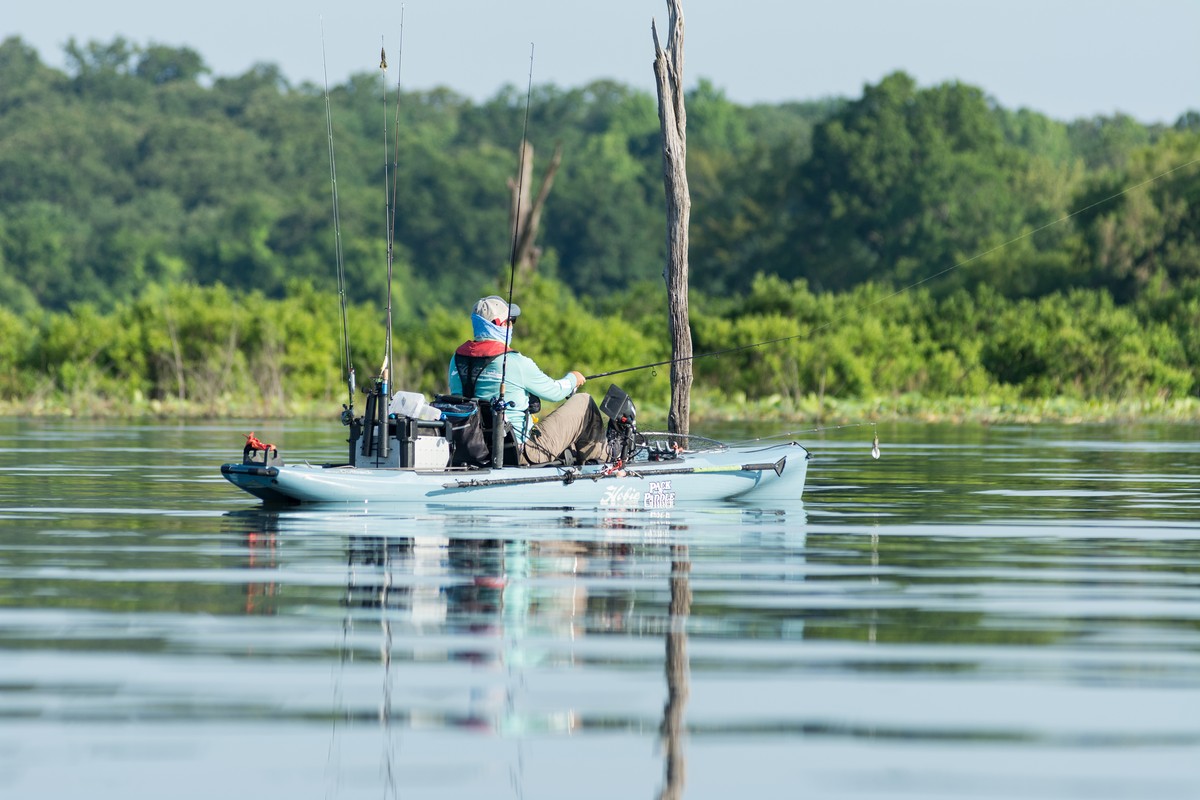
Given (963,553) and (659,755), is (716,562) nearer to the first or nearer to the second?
(963,553)

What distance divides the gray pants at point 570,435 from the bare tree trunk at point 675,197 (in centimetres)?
554

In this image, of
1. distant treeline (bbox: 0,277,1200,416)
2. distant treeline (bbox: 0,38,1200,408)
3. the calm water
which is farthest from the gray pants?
distant treeline (bbox: 0,277,1200,416)

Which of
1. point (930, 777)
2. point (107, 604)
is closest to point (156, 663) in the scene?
point (107, 604)

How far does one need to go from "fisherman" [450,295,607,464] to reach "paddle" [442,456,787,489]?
325 mm

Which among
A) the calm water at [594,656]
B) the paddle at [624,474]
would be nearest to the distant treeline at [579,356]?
the paddle at [624,474]

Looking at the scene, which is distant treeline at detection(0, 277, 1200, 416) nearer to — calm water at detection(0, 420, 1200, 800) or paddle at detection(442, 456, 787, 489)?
paddle at detection(442, 456, 787, 489)

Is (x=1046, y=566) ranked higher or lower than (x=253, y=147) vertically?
lower

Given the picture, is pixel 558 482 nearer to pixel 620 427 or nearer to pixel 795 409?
pixel 620 427

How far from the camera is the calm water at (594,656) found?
244 inches

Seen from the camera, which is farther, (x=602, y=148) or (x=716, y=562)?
(x=602, y=148)

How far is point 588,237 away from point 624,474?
63199 mm

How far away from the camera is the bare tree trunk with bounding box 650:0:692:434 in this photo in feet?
71.1

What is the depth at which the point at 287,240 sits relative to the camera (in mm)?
77125

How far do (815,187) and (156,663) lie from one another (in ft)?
207
